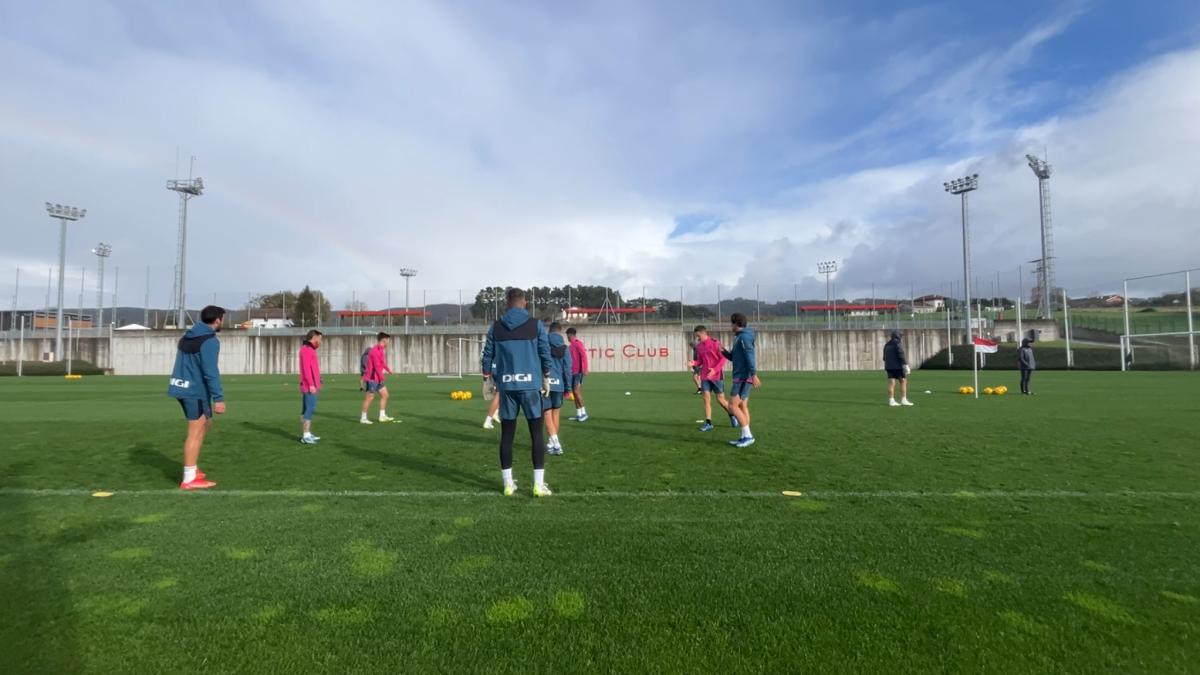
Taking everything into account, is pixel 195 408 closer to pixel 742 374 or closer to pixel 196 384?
pixel 196 384

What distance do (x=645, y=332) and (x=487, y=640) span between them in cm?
4299

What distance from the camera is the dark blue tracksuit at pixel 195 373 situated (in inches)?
260

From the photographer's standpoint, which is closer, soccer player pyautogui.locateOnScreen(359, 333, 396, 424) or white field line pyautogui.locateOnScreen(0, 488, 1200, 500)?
white field line pyautogui.locateOnScreen(0, 488, 1200, 500)

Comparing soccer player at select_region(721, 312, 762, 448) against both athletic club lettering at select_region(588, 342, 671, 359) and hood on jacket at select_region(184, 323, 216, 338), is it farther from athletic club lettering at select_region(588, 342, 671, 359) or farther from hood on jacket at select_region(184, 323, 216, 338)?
athletic club lettering at select_region(588, 342, 671, 359)

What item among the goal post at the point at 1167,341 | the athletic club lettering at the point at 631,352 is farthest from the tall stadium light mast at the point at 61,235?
the goal post at the point at 1167,341

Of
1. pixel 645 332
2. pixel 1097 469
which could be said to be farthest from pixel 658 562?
pixel 645 332

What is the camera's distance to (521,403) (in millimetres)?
5973

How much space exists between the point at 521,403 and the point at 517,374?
30 cm

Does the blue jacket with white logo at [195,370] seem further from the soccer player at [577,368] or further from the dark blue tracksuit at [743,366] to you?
the dark blue tracksuit at [743,366]

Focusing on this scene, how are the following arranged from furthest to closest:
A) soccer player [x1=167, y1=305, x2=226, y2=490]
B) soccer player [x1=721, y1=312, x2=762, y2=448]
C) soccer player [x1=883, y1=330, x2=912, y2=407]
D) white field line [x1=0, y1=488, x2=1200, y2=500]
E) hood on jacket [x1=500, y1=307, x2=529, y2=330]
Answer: soccer player [x1=883, y1=330, x2=912, y2=407], soccer player [x1=721, y1=312, x2=762, y2=448], soccer player [x1=167, y1=305, x2=226, y2=490], hood on jacket [x1=500, y1=307, x2=529, y2=330], white field line [x1=0, y1=488, x2=1200, y2=500]

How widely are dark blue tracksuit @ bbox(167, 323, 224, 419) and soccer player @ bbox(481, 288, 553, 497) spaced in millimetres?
3169

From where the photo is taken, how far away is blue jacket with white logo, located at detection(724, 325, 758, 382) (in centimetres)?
907

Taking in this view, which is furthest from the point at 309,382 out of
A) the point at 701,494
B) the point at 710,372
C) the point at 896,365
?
the point at 896,365

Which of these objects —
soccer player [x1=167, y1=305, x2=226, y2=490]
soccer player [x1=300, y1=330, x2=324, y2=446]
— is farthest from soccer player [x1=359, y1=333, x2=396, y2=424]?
soccer player [x1=167, y1=305, x2=226, y2=490]
